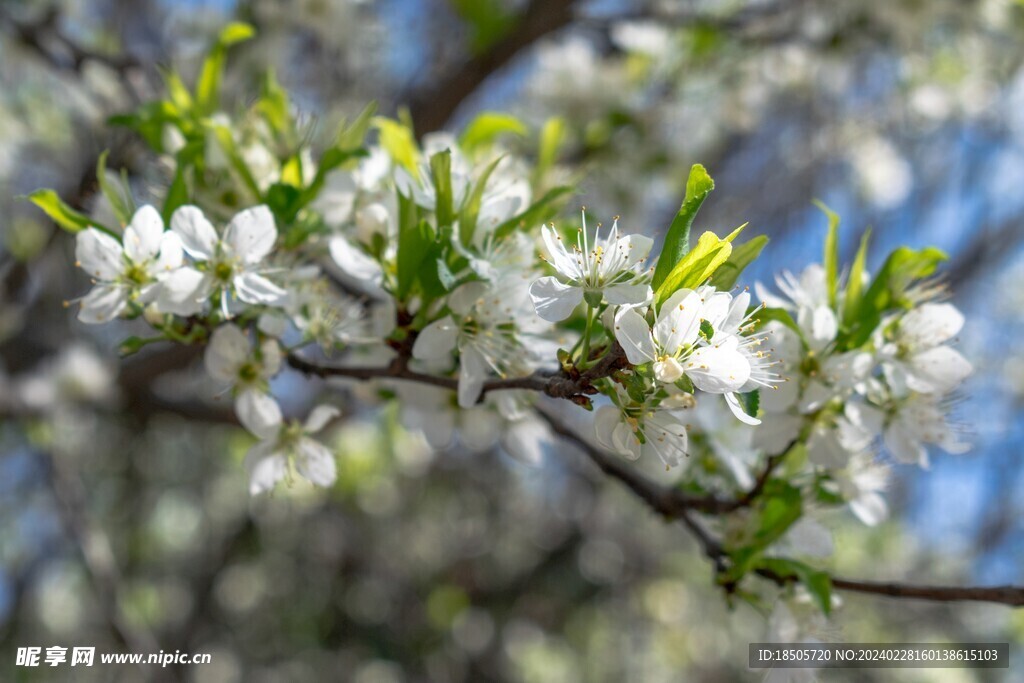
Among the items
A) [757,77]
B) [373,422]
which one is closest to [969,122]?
[757,77]

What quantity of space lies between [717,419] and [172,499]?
3885mm

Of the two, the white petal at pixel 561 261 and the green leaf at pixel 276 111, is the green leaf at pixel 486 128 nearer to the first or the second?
the green leaf at pixel 276 111

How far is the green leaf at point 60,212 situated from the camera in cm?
106

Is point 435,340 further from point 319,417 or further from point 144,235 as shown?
point 144,235

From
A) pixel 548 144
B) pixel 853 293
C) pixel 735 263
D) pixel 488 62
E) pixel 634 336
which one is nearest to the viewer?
pixel 634 336

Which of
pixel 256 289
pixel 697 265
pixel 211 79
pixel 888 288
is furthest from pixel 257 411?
pixel 888 288

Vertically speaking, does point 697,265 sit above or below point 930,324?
above

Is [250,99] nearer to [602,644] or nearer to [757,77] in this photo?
[757,77]

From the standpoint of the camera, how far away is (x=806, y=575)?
1123 millimetres

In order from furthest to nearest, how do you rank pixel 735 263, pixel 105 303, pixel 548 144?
pixel 548 144 → pixel 105 303 → pixel 735 263

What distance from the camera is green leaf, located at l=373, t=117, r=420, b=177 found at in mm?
1238

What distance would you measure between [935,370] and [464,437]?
2.16 ft

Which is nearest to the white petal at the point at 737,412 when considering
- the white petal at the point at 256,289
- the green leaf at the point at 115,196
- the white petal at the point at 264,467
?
the white petal at the point at 256,289

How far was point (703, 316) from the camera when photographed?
2.77ft
